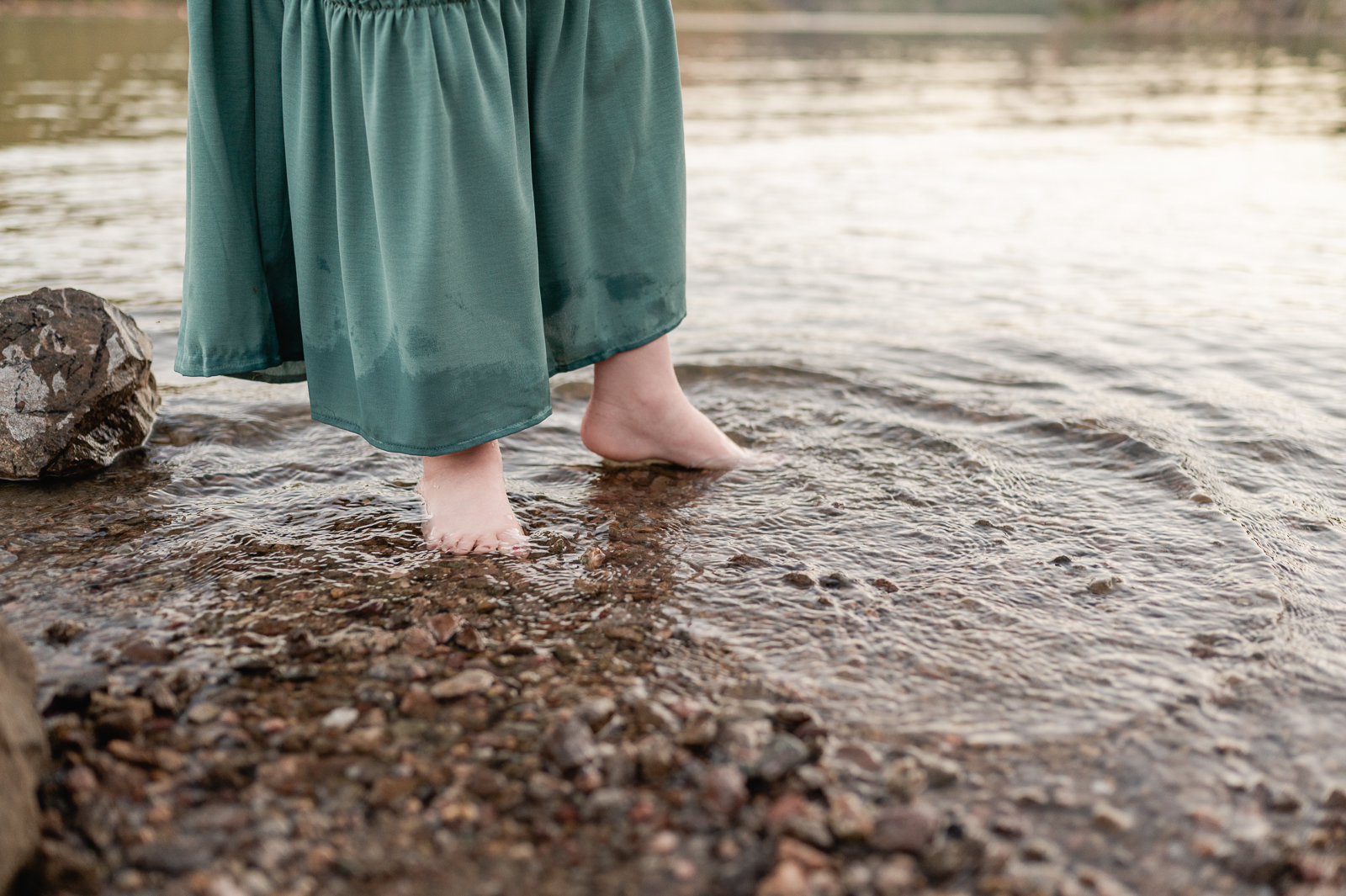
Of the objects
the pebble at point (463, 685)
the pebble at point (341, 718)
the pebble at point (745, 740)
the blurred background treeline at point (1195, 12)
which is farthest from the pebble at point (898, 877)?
the blurred background treeline at point (1195, 12)

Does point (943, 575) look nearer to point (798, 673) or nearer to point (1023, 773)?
point (798, 673)

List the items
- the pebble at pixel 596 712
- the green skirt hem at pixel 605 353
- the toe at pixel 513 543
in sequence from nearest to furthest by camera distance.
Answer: the pebble at pixel 596 712 → the toe at pixel 513 543 → the green skirt hem at pixel 605 353

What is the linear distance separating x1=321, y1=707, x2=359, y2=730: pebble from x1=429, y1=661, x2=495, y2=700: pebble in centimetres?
11

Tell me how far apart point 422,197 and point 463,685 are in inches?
32.2

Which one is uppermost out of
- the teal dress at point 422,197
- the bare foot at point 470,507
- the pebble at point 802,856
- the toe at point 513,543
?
the teal dress at point 422,197

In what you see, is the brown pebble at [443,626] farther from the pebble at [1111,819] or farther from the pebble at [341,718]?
the pebble at [1111,819]

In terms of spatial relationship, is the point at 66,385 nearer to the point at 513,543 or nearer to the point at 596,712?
the point at 513,543

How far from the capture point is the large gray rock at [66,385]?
230cm

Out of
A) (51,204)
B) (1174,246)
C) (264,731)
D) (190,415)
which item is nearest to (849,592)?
(264,731)

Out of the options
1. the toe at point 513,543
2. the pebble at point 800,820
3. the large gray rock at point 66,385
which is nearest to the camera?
the pebble at point 800,820

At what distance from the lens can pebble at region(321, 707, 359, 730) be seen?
4.53ft

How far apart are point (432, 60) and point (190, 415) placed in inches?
59.5

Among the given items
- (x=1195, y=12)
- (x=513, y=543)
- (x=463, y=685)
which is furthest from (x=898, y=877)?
(x=1195, y=12)

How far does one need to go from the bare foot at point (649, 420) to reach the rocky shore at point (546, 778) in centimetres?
74
